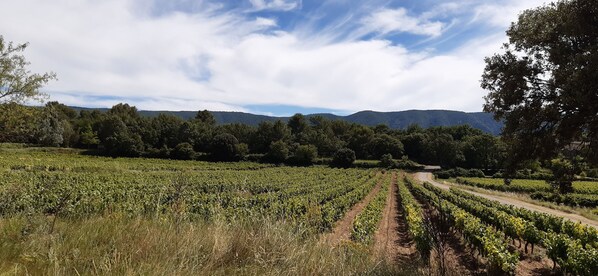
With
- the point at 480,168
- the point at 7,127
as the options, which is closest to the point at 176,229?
the point at 7,127

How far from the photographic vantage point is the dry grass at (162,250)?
8.79 feet

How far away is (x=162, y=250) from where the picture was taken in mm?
3180

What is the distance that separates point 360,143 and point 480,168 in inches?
1500

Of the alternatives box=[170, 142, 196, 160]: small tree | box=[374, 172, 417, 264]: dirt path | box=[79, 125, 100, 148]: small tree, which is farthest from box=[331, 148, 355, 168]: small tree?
box=[374, 172, 417, 264]: dirt path

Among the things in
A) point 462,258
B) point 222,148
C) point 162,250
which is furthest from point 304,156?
point 162,250

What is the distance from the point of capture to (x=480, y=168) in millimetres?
95125

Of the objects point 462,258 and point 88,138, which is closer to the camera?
point 462,258

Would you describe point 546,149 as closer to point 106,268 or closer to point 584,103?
point 584,103

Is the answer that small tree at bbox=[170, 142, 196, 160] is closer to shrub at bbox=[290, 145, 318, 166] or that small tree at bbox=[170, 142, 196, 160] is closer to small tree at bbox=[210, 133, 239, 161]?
small tree at bbox=[210, 133, 239, 161]

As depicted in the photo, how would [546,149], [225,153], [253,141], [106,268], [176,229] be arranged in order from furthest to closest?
[253,141]
[225,153]
[546,149]
[176,229]
[106,268]

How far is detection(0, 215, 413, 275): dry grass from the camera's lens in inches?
105

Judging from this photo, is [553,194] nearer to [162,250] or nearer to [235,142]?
[162,250]

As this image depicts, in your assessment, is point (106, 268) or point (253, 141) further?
point (253, 141)

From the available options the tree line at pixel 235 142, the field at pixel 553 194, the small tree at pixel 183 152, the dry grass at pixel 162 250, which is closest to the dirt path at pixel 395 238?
the dry grass at pixel 162 250
